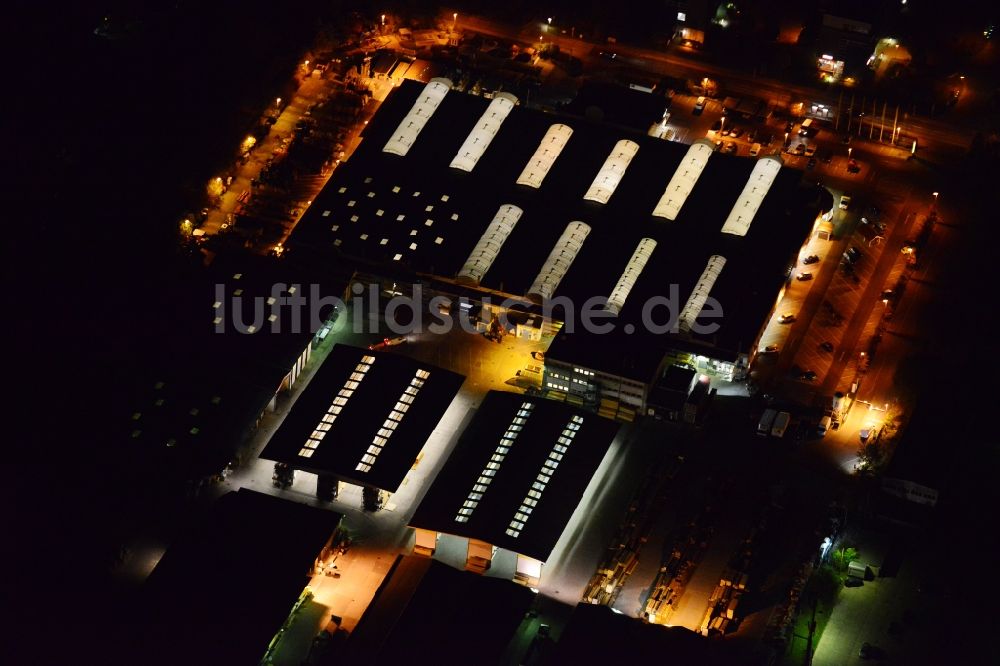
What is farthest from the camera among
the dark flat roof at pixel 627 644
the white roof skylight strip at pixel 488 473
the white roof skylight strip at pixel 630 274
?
the white roof skylight strip at pixel 630 274

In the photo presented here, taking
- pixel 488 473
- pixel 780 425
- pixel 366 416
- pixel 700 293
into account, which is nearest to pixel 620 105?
pixel 700 293

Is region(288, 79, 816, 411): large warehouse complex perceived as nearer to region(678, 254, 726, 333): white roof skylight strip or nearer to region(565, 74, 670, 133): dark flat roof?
region(678, 254, 726, 333): white roof skylight strip

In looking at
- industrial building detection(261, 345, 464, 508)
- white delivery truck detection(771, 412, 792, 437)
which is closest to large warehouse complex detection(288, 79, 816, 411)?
white delivery truck detection(771, 412, 792, 437)

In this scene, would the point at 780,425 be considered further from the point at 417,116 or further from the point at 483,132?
the point at 417,116

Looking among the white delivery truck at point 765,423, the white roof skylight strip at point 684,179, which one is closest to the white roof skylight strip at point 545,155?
the white roof skylight strip at point 684,179

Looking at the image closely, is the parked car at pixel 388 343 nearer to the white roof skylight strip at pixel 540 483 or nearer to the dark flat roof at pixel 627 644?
the white roof skylight strip at pixel 540 483

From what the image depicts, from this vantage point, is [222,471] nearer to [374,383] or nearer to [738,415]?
[374,383]

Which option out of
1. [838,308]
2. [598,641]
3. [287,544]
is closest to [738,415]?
[838,308]
